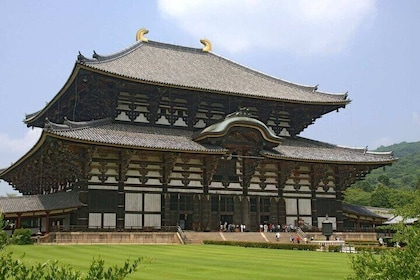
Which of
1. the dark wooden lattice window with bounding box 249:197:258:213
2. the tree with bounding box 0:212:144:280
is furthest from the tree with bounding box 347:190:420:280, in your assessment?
the dark wooden lattice window with bounding box 249:197:258:213

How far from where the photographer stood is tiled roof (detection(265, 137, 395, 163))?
157 ft

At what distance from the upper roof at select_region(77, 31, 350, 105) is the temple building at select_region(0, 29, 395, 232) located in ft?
0.55

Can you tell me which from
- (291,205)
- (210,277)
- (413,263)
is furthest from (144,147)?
(413,263)

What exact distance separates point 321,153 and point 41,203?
26435mm

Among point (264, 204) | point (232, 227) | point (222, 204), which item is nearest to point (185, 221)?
point (222, 204)

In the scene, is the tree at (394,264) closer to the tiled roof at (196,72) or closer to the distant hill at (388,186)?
the distant hill at (388,186)

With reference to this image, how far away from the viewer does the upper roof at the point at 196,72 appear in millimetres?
46766

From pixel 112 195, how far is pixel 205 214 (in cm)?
856

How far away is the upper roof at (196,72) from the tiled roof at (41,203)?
34.3 ft

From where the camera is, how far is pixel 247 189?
47500 millimetres

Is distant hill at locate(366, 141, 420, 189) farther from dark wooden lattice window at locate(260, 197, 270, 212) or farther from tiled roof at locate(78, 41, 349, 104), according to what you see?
dark wooden lattice window at locate(260, 197, 270, 212)

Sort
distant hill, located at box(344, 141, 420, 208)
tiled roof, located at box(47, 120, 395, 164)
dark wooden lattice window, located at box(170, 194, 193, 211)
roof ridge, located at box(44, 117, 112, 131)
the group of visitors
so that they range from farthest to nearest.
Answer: distant hill, located at box(344, 141, 420, 208) → the group of visitors → dark wooden lattice window, located at box(170, 194, 193, 211) → tiled roof, located at box(47, 120, 395, 164) → roof ridge, located at box(44, 117, 112, 131)

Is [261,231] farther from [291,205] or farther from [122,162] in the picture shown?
[122,162]

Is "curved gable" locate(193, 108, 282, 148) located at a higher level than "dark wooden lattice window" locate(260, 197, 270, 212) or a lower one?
higher
